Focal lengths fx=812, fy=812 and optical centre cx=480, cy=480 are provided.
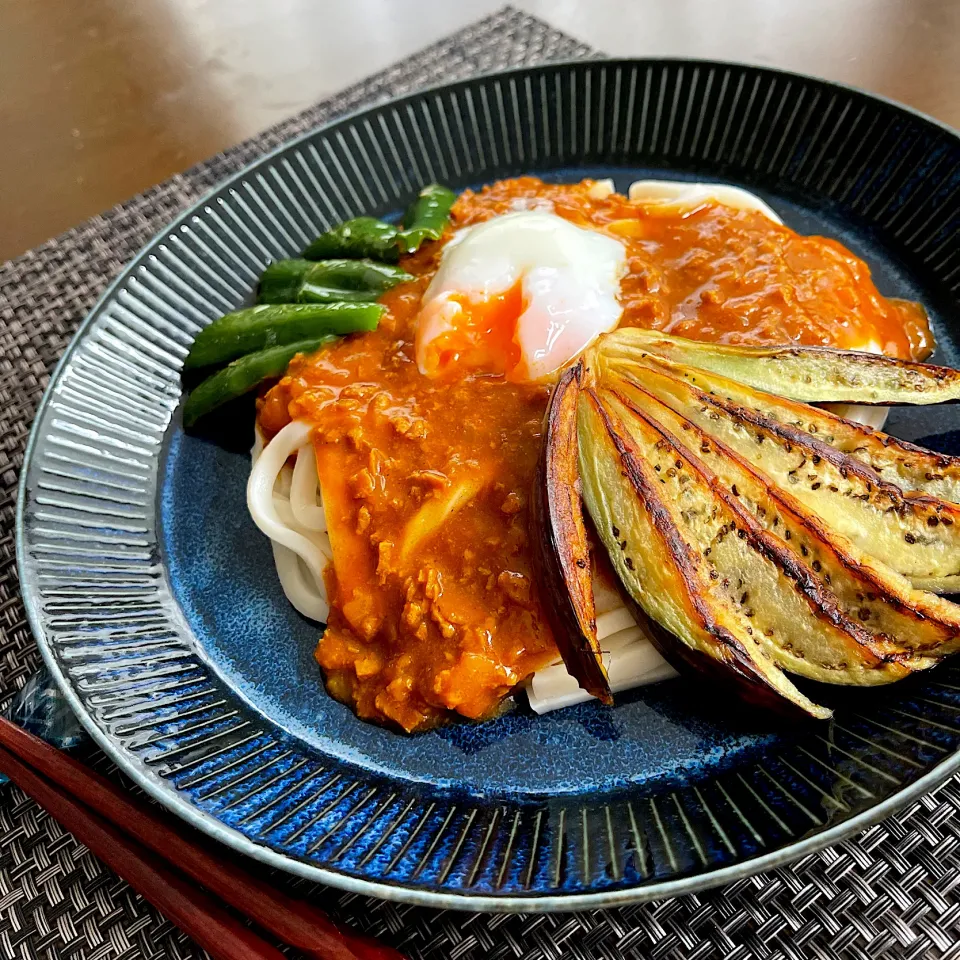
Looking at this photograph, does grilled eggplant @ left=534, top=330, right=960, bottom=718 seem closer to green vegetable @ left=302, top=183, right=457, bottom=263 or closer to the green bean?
green vegetable @ left=302, top=183, right=457, bottom=263

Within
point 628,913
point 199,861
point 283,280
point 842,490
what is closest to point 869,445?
point 842,490

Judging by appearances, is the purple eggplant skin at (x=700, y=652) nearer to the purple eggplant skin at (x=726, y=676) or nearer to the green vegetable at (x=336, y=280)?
the purple eggplant skin at (x=726, y=676)

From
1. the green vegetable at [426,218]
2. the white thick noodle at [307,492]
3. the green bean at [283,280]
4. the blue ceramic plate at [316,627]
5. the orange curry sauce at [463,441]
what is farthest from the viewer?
the green bean at [283,280]

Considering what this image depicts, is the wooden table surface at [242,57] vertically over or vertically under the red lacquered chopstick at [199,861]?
over

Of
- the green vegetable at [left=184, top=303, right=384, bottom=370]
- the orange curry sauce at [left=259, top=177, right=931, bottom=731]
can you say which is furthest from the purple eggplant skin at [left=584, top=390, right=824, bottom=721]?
the green vegetable at [left=184, top=303, right=384, bottom=370]

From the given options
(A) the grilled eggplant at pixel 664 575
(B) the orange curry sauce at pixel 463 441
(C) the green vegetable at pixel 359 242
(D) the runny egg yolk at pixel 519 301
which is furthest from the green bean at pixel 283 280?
(A) the grilled eggplant at pixel 664 575

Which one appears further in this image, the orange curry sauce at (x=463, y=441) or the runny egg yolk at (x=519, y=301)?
the runny egg yolk at (x=519, y=301)

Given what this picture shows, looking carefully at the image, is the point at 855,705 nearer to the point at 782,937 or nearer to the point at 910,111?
the point at 782,937
